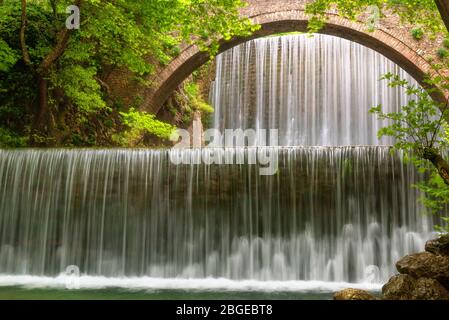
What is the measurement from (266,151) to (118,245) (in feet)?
10.1

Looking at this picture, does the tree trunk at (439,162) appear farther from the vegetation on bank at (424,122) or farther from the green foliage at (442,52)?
the green foliage at (442,52)

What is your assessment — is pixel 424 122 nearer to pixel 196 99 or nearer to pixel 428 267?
pixel 428 267

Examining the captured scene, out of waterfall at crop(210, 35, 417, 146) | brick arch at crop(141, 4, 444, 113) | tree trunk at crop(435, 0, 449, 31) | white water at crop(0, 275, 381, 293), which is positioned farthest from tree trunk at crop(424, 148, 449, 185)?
waterfall at crop(210, 35, 417, 146)

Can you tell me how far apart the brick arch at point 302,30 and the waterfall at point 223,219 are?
6.00 meters

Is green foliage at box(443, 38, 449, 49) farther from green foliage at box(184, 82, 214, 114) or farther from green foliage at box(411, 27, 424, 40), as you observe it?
green foliage at box(184, 82, 214, 114)

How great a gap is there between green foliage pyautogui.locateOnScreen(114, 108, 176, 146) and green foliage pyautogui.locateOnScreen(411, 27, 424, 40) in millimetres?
7338

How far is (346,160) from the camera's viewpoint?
7.96m

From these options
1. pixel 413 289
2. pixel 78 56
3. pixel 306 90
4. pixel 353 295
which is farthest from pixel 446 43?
pixel 353 295

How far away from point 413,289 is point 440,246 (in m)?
0.79

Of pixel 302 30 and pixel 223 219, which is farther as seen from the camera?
pixel 302 30

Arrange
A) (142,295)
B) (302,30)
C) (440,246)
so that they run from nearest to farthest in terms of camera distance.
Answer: (440,246) < (142,295) < (302,30)

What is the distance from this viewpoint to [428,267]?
4770 millimetres

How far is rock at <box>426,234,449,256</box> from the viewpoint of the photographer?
5.04 metres

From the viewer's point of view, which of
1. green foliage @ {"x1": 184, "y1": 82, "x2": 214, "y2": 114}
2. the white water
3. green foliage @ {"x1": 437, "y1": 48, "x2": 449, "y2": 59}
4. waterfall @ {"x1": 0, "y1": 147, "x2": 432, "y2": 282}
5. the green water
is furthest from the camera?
green foliage @ {"x1": 184, "y1": 82, "x2": 214, "y2": 114}
